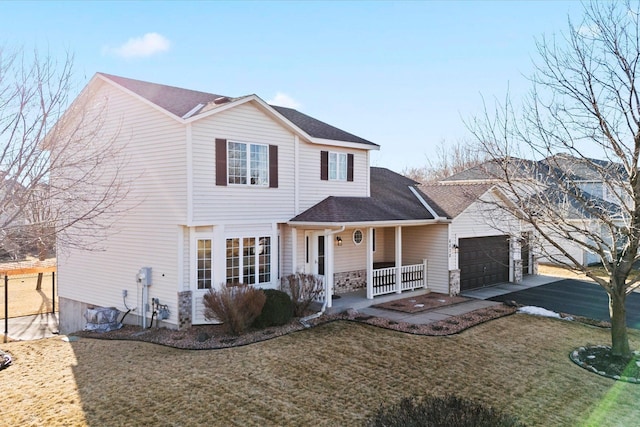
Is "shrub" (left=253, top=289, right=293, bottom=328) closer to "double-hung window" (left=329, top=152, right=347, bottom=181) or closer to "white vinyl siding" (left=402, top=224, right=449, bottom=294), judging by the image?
"double-hung window" (left=329, top=152, right=347, bottom=181)

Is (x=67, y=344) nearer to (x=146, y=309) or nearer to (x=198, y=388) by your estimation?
(x=146, y=309)

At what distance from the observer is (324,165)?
16219 mm

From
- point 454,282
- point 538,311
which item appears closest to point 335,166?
point 454,282

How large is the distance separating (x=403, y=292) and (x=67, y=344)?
10.9 meters

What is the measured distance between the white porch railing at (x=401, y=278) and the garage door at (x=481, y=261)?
5.59 feet

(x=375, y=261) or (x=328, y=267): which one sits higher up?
(x=328, y=267)

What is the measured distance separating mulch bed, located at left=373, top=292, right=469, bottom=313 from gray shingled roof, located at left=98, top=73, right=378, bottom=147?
6025 mm

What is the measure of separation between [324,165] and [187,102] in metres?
5.08

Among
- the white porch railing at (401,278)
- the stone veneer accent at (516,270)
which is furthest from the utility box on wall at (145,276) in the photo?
the stone veneer accent at (516,270)

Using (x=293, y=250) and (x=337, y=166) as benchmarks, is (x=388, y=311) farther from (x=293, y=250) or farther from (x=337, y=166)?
(x=337, y=166)

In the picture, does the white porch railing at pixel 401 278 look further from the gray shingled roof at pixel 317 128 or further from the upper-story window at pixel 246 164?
the upper-story window at pixel 246 164

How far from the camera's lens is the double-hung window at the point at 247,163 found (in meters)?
13.5

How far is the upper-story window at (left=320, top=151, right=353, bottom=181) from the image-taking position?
1620 cm

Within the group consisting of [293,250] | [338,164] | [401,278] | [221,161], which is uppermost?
[338,164]
